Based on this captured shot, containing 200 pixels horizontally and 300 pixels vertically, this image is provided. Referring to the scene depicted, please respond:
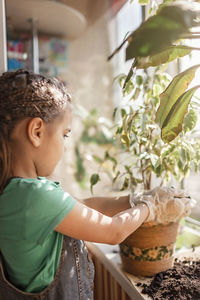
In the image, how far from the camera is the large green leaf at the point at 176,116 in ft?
2.36

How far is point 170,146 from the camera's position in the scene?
89 cm

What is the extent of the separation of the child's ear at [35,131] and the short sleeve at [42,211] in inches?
4.3

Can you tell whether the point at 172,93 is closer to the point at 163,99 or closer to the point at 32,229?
the point at 163,99

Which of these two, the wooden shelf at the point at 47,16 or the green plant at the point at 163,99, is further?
the wooden shelf at the point at 47,16

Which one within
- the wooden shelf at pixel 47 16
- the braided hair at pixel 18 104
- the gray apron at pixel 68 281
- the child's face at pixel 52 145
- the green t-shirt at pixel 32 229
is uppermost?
the wooden shelf at pixel 47 16

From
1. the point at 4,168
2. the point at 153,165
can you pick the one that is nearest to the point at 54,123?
the point at 4,168

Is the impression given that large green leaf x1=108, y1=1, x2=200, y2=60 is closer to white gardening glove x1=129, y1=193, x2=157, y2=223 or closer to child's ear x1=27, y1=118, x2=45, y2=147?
child's ear x1=27, y1=118, x2=45, y2=147

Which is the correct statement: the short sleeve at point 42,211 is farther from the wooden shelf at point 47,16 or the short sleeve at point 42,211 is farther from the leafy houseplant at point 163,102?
the wooden shelf at point 47,16

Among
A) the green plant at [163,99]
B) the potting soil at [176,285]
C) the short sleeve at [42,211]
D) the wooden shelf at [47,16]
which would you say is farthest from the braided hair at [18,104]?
the wooden shelf at [47,16]

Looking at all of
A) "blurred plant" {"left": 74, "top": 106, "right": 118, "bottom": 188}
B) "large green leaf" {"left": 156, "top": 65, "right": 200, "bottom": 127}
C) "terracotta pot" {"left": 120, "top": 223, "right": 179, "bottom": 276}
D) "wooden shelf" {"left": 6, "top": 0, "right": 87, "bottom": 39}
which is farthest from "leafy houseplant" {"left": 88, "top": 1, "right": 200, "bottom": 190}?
→ "blurred plant" {"left": 74, "top": 106, "right": 118, "bottom": 188}

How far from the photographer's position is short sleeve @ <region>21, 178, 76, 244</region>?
25.2 inches

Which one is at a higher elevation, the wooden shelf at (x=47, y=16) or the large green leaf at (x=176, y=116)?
the wooden shelf at (x=47, y=16)

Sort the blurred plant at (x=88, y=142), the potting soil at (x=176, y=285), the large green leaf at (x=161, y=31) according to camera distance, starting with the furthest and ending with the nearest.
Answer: the blurred plant at (x=88, y=142)
the potting soil at (x=176, y=285)
the large green leaf at (x=161, y=31)

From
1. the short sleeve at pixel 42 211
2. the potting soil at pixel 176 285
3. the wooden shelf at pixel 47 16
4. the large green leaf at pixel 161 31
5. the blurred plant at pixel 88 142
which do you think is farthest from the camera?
the blurred plant at pixel 88 142
